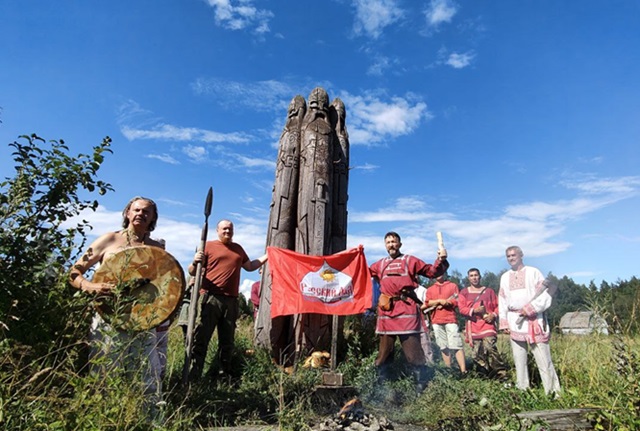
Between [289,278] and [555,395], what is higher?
[289,278]

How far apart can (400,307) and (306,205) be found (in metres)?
2.13

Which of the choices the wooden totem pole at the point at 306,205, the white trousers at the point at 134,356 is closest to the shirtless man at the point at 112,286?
the white trousers at the point at 134,356

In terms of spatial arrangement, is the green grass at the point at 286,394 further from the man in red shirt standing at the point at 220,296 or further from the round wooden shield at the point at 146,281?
the round wooden shield at the point at 146,281

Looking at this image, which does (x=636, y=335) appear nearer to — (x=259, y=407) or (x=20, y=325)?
(x=259, y=407)

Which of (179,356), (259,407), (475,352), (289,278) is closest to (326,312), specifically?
(289,278)

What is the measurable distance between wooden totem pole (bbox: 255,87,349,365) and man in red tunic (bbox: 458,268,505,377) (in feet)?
7.57

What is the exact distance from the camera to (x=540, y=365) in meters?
4.70

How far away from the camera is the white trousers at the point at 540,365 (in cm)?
461

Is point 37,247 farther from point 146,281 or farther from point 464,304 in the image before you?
point 464,304

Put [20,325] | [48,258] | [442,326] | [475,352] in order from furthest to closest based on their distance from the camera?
[442,326] → [475,352] → [48,258] → [20,325]

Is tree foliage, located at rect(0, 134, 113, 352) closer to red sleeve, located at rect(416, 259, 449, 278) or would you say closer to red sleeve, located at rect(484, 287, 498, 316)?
red sleeve, located at rect(416, 259, 449, 278)

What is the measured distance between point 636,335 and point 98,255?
5122 mm

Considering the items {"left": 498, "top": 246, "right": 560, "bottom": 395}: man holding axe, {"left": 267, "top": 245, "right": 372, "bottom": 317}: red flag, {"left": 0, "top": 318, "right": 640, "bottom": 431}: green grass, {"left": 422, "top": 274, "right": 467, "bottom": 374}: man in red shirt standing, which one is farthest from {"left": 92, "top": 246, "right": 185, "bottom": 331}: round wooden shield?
{"left": 422, "top": 274, "right": 467, "bottom": 374}: man in red shirt standing

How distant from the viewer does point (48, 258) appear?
10.3 feet
